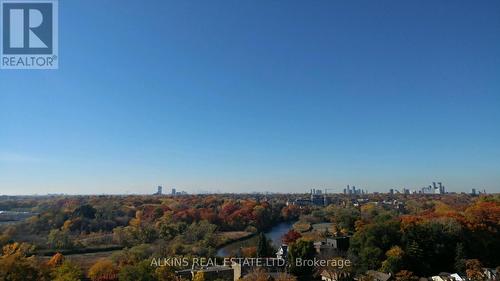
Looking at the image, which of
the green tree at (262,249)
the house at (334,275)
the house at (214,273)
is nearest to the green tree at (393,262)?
the house at (334,275)

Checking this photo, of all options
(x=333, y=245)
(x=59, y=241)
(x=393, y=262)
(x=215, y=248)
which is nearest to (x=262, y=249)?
(x=333, y=245)

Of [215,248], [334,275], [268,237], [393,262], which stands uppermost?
[393,262]

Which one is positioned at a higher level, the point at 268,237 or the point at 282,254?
the point at 282,254

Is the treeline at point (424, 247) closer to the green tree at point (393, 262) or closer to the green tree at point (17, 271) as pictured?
the green tree at point (393, 262)

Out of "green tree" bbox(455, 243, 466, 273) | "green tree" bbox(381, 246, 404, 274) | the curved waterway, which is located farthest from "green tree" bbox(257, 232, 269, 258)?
"green tree" bbox(455, 243, 466, 273)

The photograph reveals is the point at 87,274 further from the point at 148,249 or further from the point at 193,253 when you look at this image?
the point at 193,253

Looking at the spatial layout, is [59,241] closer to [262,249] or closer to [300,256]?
[262,249]

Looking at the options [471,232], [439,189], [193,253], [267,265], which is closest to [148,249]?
[193,253]

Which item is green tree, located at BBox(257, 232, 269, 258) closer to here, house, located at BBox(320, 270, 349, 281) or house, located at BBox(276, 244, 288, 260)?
house, located at BBox(276, 244, 288, 260)
